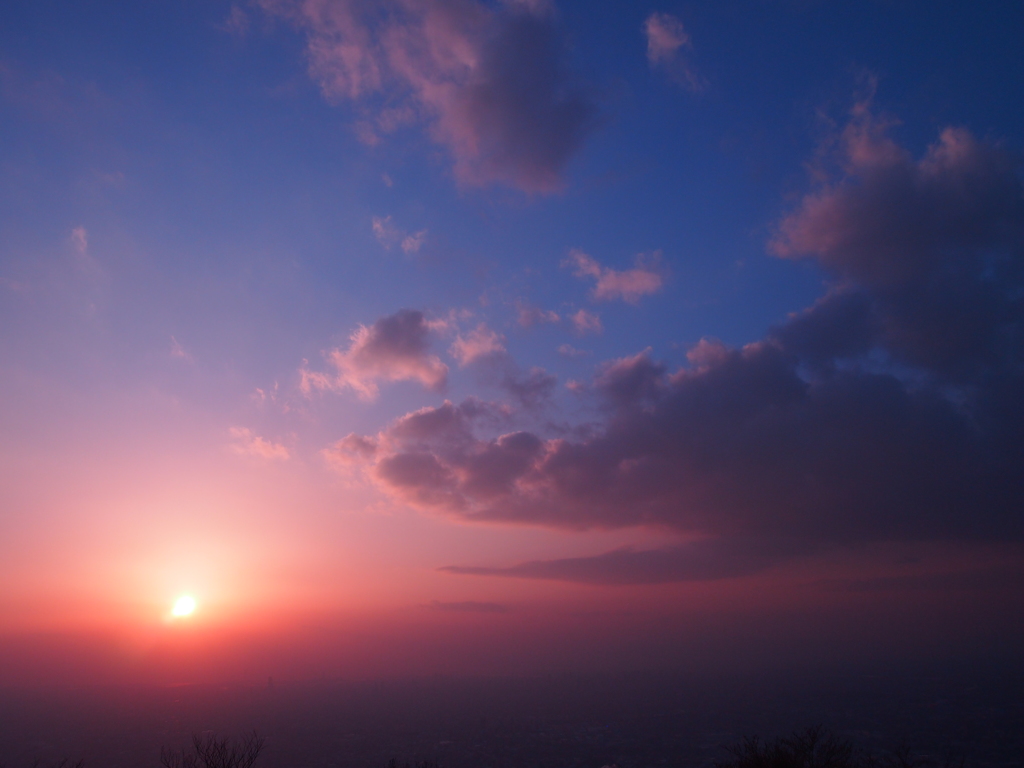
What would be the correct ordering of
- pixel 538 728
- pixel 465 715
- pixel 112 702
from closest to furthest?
1. pixel 538 728
2. pixel 465 715
3. pixel 112 702

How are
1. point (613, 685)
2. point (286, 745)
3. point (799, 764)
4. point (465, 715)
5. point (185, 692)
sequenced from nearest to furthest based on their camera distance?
point (799, 764), point (286, 745), point (465, 715), point (185, 692), point (613, 685)

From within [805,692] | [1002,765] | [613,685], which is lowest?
[613,685]

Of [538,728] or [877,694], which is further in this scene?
[877,694]

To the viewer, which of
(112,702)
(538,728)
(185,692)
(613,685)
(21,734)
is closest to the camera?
(21,734)

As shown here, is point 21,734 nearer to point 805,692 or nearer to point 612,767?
point 612,767

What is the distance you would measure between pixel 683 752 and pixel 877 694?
71562mm

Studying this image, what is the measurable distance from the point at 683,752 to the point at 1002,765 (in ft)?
100.0

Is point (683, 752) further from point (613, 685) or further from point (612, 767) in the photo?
point (613, 685)

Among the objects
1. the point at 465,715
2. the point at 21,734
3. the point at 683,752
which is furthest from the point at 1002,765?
the point at 21,734

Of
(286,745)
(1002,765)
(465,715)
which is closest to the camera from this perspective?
(1002,765)

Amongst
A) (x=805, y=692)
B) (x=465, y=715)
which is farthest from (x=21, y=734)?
(x=805, y=692)

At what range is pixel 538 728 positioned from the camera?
78750 mm

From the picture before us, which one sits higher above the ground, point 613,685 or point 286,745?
point 286,745

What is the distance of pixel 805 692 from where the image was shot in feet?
351
